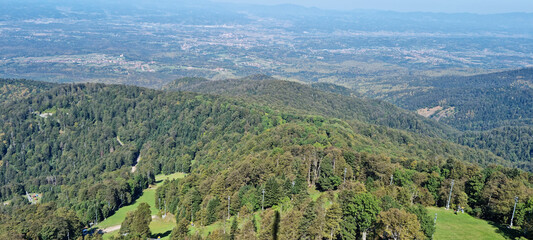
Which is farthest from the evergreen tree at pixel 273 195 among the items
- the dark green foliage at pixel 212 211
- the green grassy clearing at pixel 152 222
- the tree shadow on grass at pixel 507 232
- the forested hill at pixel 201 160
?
the tree shadow on grass at pixel 507 232

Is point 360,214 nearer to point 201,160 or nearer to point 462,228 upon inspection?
point 462,228

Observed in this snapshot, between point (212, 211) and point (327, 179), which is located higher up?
point (327, 179)

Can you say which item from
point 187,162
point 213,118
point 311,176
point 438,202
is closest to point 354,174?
point 311,176

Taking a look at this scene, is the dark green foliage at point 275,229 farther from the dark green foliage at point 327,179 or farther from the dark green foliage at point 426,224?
the dark green foliage at point 327,179

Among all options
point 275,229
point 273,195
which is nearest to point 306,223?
point 275,229

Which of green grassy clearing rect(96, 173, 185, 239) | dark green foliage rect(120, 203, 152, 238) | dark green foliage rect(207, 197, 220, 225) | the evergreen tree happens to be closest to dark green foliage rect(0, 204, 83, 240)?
green grassy clearing rect(96, 173, 185, 239)

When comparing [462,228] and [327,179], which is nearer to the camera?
[462,228]

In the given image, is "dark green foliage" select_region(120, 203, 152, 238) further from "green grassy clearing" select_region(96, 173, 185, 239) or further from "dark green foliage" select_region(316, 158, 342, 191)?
"dark green foliage" select_region(316, 158, 342, 191)
